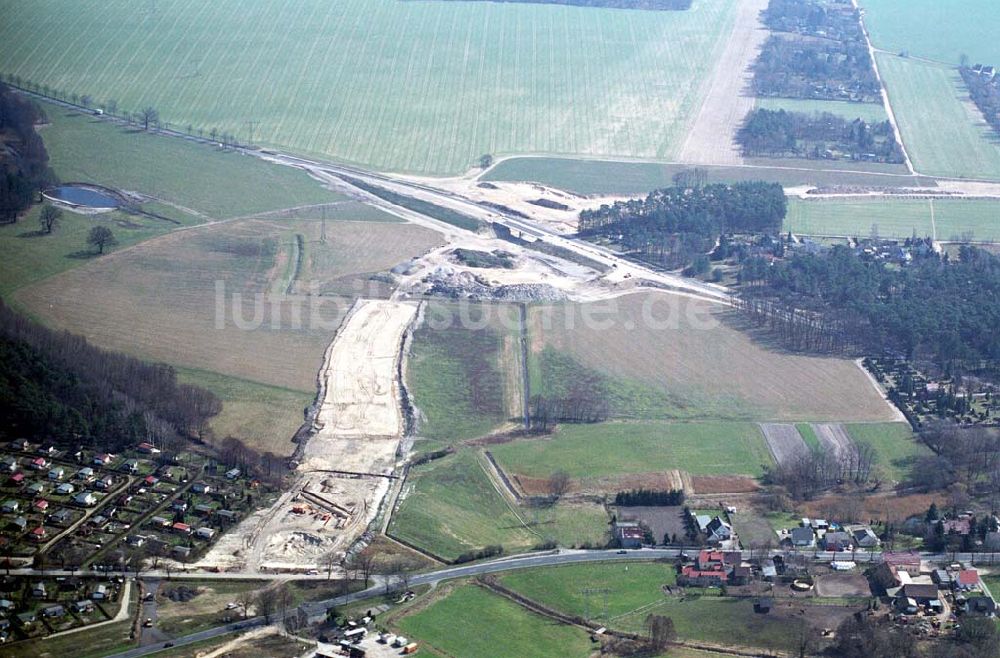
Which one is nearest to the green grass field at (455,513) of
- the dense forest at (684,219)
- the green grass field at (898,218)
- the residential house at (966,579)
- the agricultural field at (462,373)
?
the agricultural field at (462,373)

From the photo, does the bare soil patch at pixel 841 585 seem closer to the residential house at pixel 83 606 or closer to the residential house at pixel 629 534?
the residential house at pixel 629 534

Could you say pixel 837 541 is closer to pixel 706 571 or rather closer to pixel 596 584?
pixel 706 571

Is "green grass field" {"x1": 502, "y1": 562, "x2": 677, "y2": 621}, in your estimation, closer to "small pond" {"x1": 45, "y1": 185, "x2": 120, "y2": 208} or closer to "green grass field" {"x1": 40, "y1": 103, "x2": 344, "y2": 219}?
"green grass field" {"x1": 40, "y1": 103, "x2": 344, "y2": 219}

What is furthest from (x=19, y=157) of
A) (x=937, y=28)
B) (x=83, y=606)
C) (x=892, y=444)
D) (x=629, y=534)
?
(x=937, y=28)

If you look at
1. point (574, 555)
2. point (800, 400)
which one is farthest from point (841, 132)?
point (574, 555)

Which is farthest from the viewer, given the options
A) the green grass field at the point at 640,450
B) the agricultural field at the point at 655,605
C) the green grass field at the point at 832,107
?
the green grass field at the point at 832,107

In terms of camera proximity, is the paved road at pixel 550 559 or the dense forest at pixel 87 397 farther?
the dense forest at pixel 87 397
